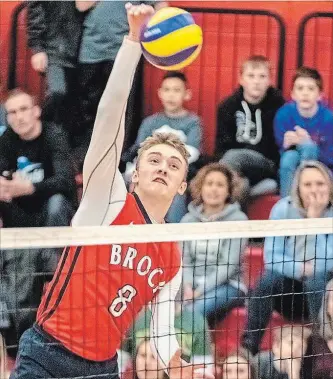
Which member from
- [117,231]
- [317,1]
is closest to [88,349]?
[117,231]

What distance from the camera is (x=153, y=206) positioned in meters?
3.87

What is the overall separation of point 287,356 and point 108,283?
1.42 metres

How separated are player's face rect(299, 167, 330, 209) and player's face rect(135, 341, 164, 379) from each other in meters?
1.26

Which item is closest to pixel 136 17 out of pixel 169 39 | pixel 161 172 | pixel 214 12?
pixel 161 172

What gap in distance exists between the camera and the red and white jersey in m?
3.74

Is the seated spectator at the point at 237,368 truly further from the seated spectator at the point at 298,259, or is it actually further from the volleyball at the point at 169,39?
the volleyball at the point at 169,39

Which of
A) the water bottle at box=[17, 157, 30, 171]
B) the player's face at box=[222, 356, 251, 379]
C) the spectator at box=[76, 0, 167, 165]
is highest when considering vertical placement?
the spectator at box=[76, 0, 167, 165]

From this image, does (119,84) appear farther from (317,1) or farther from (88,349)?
(317,1)

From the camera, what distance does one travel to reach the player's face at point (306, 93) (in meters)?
5.85

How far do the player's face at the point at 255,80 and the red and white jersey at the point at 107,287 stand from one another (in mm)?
2277

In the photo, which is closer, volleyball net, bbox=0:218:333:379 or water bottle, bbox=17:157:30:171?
volleyball net, bbox=0:218:333:379

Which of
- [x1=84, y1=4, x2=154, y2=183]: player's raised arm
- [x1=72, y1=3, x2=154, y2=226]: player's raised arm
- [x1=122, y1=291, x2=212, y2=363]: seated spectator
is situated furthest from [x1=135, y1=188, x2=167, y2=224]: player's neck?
[x1=122, y1=291, x2=212, y2=363]: seated spectator

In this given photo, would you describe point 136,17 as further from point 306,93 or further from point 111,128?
point 306,93

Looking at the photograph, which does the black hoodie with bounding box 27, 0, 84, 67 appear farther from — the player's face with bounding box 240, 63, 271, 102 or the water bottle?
the player's face with bounding box 240, 63, 271, 102
